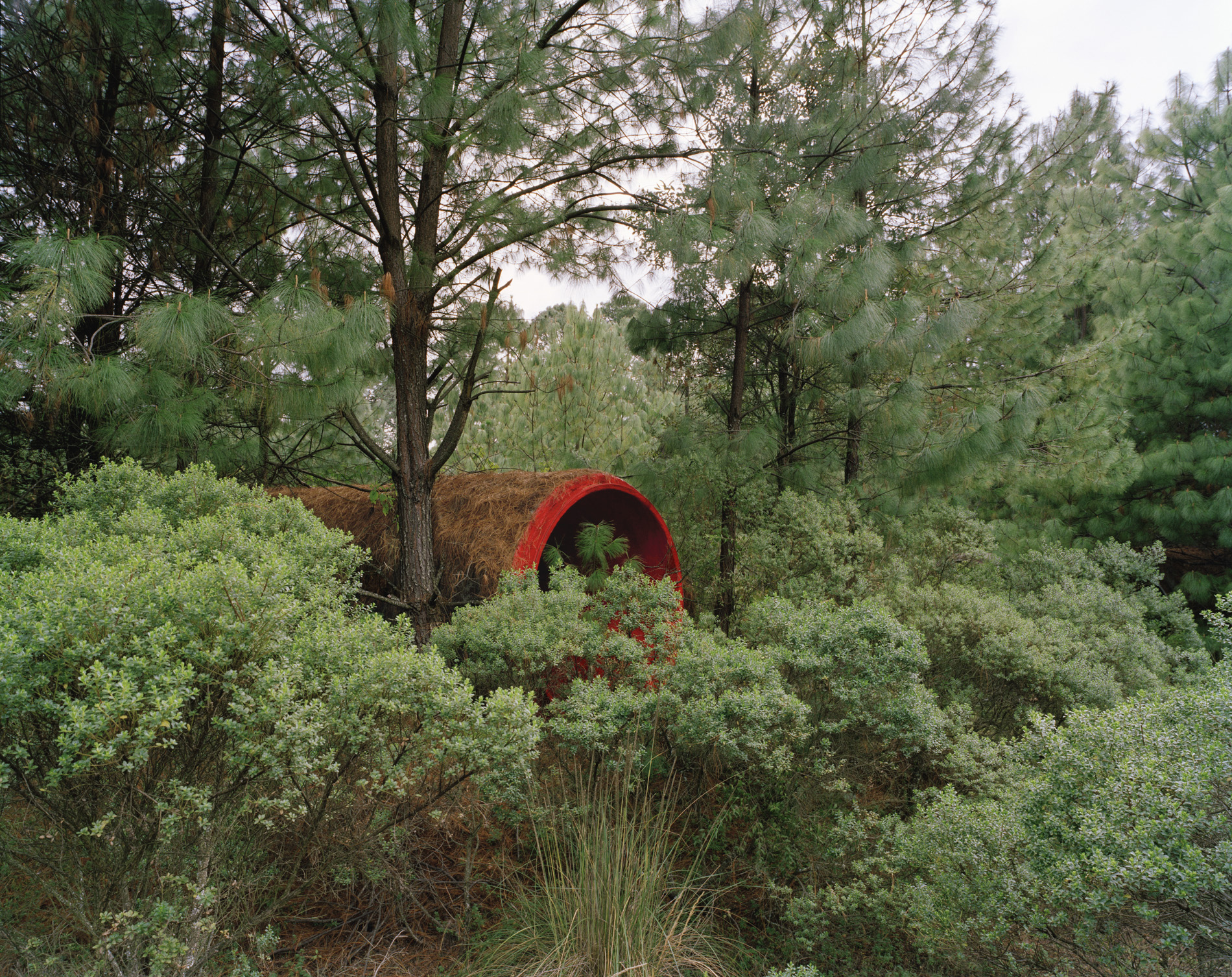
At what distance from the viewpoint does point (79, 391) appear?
386cm

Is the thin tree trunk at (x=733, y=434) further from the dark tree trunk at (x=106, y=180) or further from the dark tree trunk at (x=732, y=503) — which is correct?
the dark tree trunk at (x=106, y=180)

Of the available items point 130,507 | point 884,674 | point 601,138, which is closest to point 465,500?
point 130,507

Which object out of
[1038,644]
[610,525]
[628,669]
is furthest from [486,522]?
[1038,644]

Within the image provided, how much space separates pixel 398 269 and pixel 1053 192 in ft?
26.8

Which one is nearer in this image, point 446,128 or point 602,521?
point 446,128

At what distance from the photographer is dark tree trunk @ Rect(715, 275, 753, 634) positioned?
6.48 metres

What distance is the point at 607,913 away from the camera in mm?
2709

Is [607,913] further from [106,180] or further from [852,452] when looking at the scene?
[106,180]

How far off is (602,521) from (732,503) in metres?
1.21

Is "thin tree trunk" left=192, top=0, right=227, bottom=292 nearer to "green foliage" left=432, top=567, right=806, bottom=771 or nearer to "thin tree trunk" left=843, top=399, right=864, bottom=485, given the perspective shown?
"green foliage" left=432, top=567, right=806, bottom=771

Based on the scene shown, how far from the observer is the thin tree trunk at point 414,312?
479cm

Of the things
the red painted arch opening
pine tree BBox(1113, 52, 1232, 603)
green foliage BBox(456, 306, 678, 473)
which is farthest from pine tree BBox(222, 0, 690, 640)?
pine tree BBox(1113, 52, 1232, 603)

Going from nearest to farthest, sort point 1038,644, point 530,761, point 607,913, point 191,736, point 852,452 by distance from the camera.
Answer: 1. point 191,736
2. point 607,913
3. point 530,761
4. point 1038,644
5. point 852,452

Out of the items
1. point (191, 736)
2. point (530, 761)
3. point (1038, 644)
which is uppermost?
point (191, 736)
